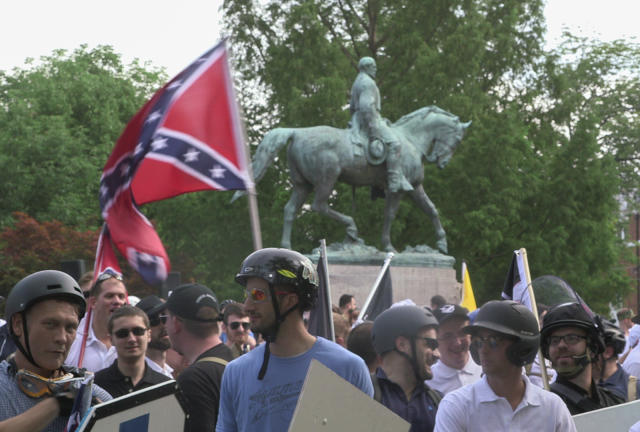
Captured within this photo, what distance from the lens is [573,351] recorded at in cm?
495

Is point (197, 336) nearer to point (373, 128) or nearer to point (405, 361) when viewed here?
point (405, 361)

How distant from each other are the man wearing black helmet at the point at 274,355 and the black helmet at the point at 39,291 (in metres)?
0.68

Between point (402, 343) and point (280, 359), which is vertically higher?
point (280, 359)

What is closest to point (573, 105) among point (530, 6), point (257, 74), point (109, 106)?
point (530, 6)

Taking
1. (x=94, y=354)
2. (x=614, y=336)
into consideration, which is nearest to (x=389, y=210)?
(x=94, y=354)

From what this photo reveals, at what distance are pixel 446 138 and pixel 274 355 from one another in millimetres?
17087

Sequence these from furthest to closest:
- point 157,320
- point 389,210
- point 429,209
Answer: point 429,209 → point 389,210 → point 157,320

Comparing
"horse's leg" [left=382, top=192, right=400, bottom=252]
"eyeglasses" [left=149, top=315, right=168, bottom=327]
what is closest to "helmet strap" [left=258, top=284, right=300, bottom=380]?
"eyeglasses" [left=149, top=315, right=168, bottom=327]

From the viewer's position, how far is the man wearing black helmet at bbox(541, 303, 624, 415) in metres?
4.95

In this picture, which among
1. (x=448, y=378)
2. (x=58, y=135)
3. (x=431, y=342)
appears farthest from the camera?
(x=58, y=135)

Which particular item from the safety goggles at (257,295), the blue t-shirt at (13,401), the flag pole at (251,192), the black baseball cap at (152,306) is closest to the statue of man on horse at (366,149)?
the black baseball cap at (152,306)

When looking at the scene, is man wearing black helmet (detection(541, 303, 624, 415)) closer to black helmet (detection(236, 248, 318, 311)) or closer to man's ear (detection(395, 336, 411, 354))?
man's ear (detection(395, 336, 411, 354))

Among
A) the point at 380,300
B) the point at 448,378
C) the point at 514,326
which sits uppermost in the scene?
the point at 514,326

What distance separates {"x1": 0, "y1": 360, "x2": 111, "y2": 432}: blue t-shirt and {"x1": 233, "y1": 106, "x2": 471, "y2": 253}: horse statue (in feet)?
53.7
